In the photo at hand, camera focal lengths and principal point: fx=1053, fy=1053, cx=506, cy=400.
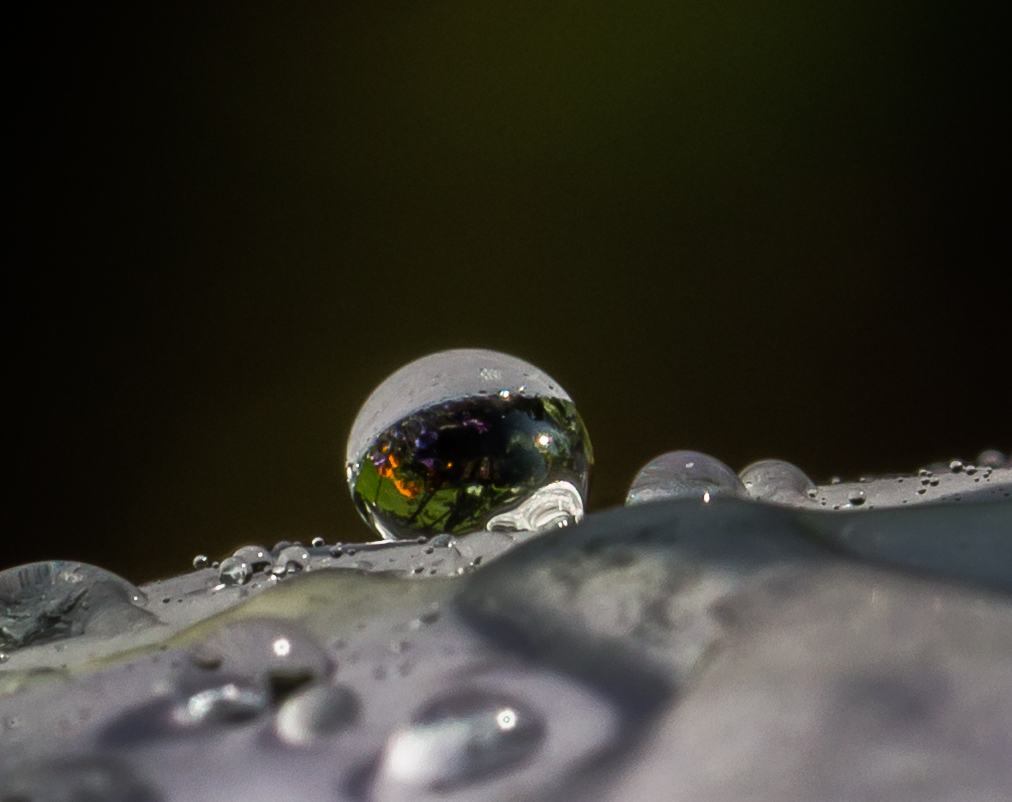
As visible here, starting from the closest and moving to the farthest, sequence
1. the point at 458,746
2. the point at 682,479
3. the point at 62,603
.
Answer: the point at 458,746
the point at 62,603
the point at 682,479

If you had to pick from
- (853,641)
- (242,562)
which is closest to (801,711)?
(853,641)

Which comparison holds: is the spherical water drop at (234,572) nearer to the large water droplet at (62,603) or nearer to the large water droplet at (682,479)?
the large water droplet at (62,603)

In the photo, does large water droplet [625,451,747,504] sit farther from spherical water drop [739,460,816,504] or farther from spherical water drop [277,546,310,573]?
spherical water drop [277,546,310,573]

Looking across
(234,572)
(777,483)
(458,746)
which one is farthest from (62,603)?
(777,483)

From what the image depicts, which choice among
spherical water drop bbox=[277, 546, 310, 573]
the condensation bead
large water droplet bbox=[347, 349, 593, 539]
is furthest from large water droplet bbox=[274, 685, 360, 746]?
large water droplet bbox=[347, 349, 593, 539]

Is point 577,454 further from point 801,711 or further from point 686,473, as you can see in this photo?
point 801,711

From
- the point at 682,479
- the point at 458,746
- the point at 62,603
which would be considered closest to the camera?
the point at 458,746

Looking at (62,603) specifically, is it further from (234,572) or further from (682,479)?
(682,479)
